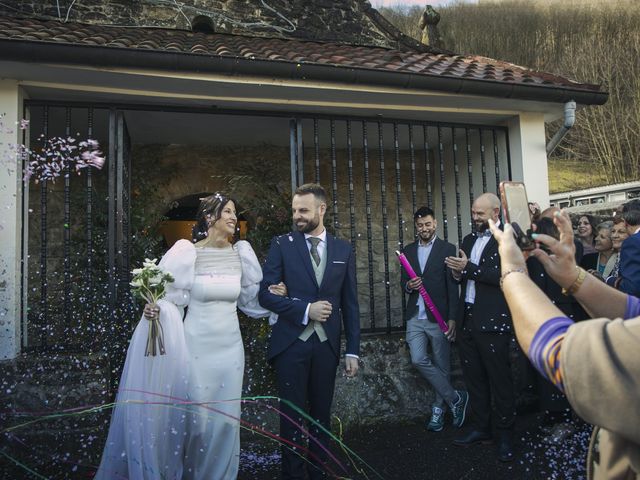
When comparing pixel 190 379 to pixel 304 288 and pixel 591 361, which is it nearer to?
pixel 304 288

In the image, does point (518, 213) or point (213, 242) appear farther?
point (213, 242)

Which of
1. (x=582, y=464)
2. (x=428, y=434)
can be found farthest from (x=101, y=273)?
(x=582, y=464)

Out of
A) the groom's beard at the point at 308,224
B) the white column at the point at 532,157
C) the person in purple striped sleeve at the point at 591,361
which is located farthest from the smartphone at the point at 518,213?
the white column at the point at 532,157

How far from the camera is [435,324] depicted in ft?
15.8

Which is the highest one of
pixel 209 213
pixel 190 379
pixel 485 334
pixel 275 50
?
pixel 275 50

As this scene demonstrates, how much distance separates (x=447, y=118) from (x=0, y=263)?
15.7 feet

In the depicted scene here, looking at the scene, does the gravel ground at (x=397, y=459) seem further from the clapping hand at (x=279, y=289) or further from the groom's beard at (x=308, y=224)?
the groom's beard at (x=308, y=224)

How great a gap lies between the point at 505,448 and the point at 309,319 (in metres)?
1.96

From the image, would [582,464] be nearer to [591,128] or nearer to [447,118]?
[447,118]

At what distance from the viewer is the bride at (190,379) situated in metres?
3.13

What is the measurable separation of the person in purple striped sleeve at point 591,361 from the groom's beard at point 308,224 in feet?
6.95

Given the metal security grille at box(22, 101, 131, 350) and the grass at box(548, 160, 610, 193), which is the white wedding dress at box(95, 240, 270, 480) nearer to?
the metal security grille at box(22, 101, 131, 350)

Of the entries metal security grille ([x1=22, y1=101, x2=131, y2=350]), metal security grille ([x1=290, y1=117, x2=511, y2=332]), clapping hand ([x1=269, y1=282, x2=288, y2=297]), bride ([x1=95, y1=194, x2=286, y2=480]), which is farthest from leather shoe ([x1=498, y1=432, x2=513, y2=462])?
metal security grille ([x1=22, y1=101, x2=131, y2=350])

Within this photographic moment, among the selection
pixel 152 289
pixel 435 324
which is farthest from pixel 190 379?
pixel 435 324
